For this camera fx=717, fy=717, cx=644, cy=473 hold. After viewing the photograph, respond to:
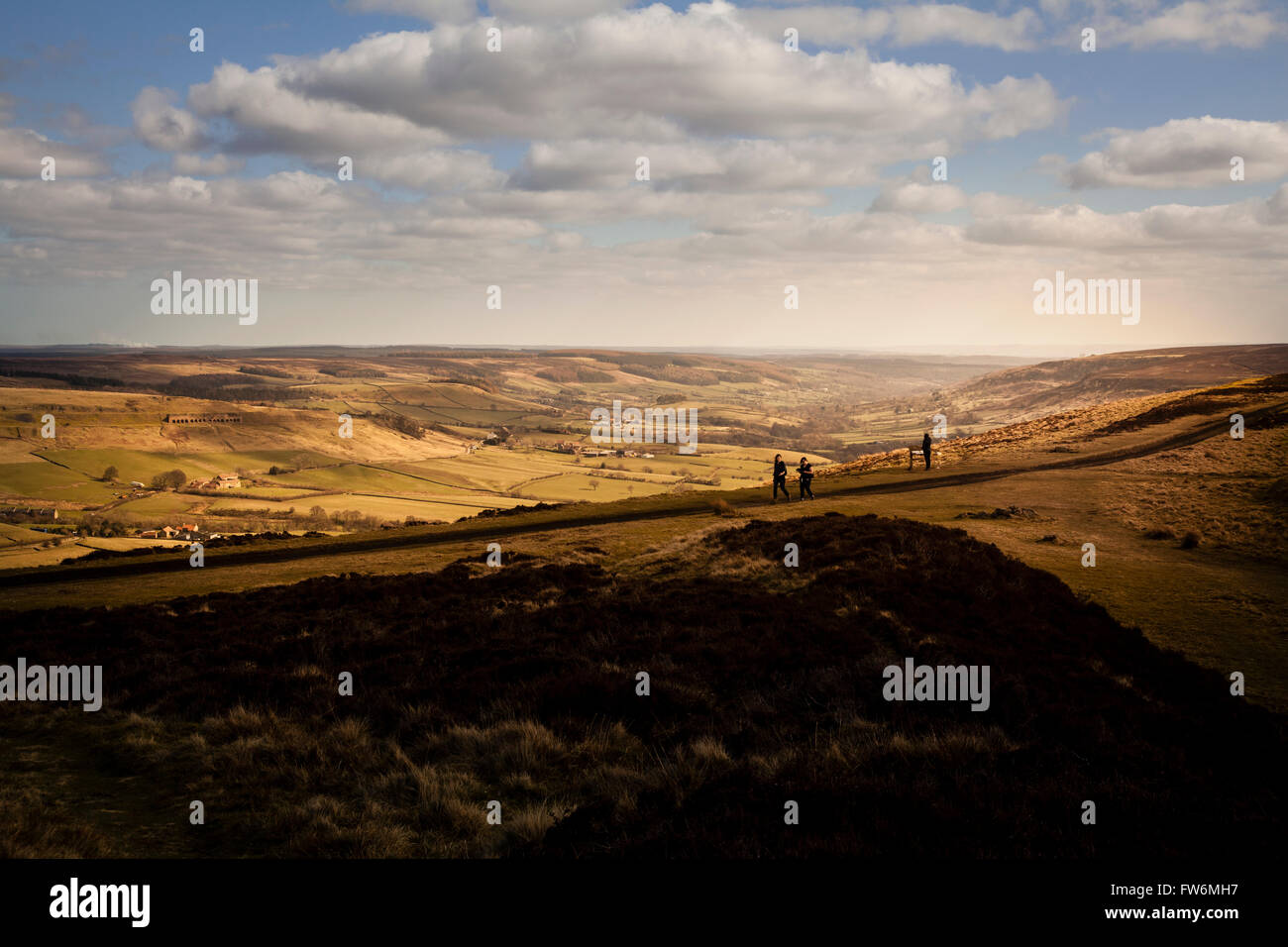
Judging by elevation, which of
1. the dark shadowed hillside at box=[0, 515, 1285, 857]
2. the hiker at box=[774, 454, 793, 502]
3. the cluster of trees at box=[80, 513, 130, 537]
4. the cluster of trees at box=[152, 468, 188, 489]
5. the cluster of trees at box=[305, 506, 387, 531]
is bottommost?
the cluster of trees at box=[305, 506, 387, 531]

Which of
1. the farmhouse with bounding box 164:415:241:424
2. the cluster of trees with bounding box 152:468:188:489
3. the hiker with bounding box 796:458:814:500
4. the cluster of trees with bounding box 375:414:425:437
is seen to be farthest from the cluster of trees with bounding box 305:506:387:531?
the cluster of trees with bounding box 375:414:425:437

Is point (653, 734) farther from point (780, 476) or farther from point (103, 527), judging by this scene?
point (103, 527)

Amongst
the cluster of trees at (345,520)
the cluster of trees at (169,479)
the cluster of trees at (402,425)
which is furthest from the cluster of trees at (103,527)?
the cluster of trees at (402,425)

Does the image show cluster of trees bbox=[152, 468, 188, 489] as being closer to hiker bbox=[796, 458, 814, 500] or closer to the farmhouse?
the farmhouse

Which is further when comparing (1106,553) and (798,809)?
(1106,553)
